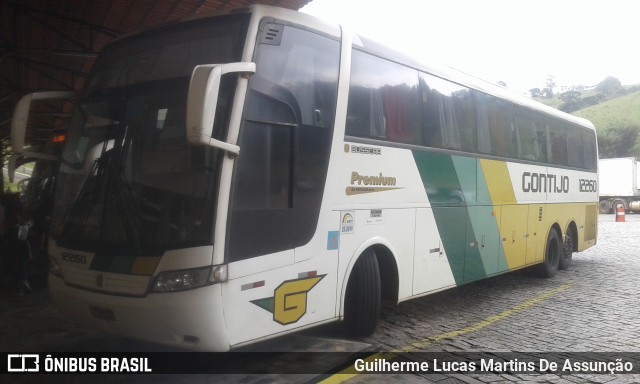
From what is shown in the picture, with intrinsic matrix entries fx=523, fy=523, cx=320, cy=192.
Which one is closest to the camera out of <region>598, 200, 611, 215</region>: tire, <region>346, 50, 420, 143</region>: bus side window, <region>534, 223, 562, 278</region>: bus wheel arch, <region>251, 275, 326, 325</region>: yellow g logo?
<region>251, 275, 326, 325</region>: yellow g logo

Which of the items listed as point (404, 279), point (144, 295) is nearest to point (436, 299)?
point (404, 279)

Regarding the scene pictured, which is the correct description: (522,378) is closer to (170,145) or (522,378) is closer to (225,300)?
(225,300)

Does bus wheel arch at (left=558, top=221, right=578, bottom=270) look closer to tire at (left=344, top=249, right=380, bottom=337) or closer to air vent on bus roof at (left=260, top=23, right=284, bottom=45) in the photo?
tire at (left=344, top=249, right=380, bottom=337)

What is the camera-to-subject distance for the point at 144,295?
166 inches

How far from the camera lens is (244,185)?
173 inches

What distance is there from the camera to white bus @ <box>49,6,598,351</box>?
419cm

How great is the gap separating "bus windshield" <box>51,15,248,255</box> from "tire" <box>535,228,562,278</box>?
27.6ft

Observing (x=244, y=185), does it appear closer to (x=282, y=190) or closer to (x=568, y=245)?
(x=282, y=190)

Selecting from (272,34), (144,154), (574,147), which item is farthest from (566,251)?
(144,154)

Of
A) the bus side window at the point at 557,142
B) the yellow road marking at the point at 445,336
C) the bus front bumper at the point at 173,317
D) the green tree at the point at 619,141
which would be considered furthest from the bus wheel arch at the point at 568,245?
the green tree at the point at 619,141

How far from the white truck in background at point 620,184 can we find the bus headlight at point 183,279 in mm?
38172

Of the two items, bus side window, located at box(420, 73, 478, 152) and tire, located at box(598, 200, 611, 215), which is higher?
bus side window, located at box(420, 73, 478, 152)

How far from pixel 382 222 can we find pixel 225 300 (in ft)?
8.16

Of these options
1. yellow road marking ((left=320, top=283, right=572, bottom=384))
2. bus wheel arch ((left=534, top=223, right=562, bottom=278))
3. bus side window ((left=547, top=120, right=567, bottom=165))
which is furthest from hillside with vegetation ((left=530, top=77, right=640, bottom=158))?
yellow road marking ((left=320, top=283, right=572, bottom=384))
